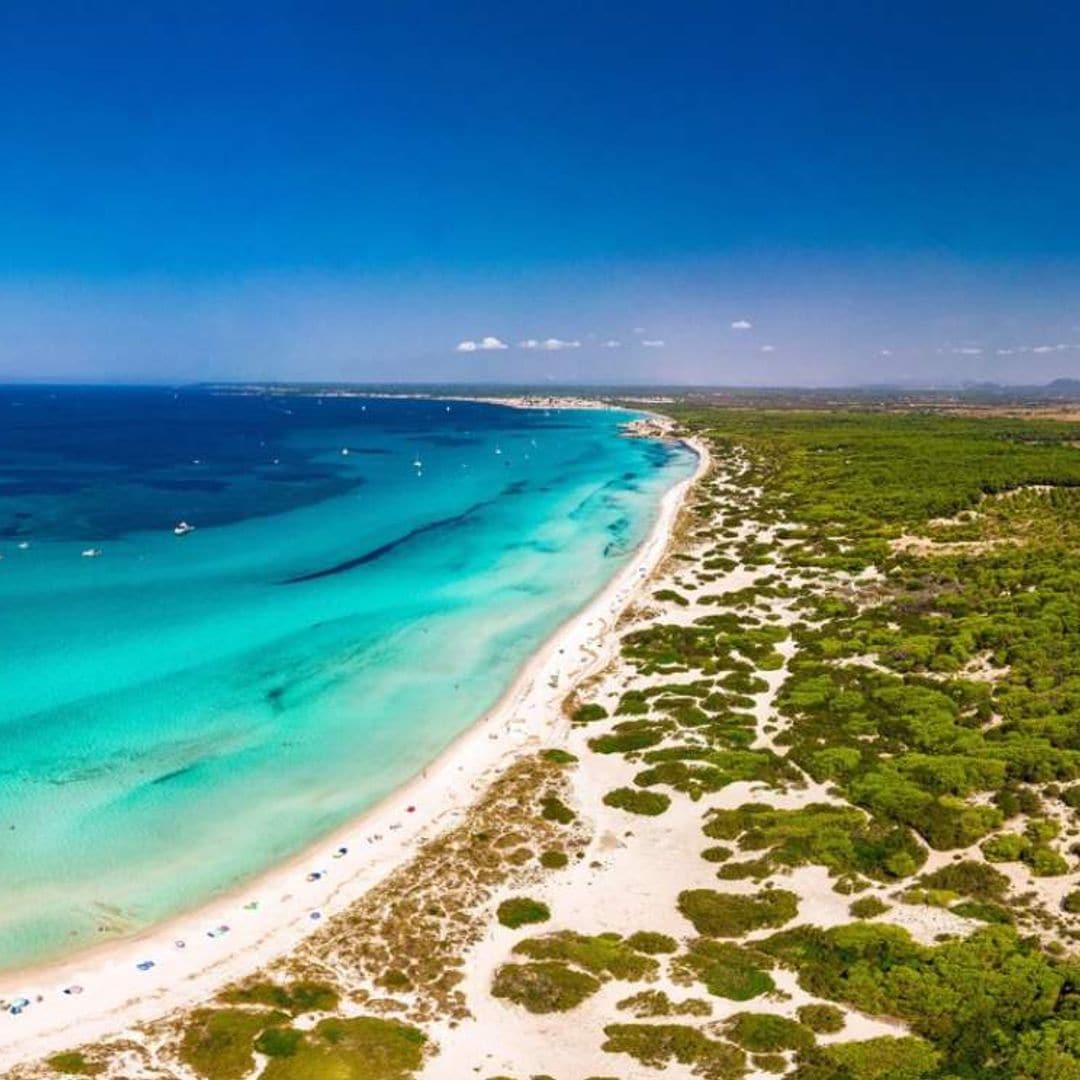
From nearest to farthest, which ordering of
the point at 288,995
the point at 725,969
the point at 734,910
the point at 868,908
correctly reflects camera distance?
1. the point at 288,995
2. the point at 725,969
3. the point at 868,908
4. the point at 734,910

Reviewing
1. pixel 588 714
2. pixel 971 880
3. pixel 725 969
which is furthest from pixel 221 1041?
pixel 971 880

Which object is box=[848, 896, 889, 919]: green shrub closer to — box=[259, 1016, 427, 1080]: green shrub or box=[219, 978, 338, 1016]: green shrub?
box=[259, 1016, 427, 1080]: green shrub

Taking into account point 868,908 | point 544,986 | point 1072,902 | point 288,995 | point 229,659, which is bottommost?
point 288,995

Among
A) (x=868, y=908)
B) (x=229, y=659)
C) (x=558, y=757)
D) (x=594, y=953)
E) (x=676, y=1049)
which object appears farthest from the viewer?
(x=229, y=659)

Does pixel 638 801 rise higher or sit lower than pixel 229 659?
lower

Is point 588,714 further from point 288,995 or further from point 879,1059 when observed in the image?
point 879,1059

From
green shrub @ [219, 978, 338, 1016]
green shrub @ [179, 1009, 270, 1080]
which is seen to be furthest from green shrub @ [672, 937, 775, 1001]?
green shrub @ [179, 1009, 270, 1080]

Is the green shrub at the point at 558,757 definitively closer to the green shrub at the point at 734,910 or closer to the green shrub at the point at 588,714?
the green shrub at the point at 588,714

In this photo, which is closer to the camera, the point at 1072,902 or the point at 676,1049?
the point at 676,1049
